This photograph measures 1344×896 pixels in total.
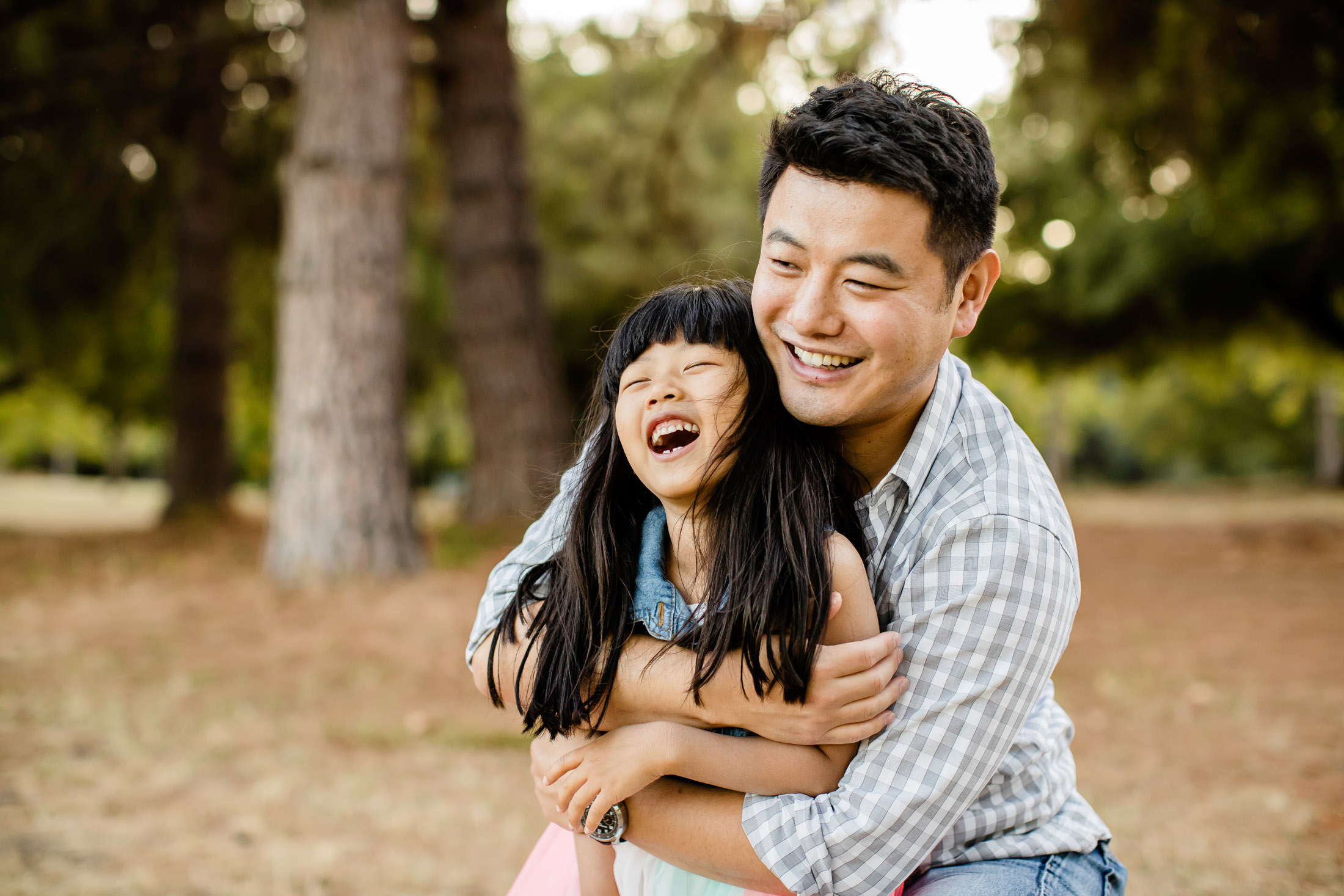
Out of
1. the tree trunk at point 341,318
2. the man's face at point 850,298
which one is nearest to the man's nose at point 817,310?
the man's face at point 850,298

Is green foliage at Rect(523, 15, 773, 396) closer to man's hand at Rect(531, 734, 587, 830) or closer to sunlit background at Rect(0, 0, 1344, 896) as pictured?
sunlit background at Rect(0, 0, 1344, 896)

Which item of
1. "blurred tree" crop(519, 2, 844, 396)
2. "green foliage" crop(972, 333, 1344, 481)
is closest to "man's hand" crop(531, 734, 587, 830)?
"blurred tree" crop(519, 2, 844, 396)

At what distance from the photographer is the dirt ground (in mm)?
3295

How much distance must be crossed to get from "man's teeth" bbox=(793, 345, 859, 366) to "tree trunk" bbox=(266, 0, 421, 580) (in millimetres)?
5354

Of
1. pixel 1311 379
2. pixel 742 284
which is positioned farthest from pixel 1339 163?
pixel 1311 379

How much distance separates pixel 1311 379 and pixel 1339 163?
48.3 feet

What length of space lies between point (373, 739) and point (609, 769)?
9.69 feet

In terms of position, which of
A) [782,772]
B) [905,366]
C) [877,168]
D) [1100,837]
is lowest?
[1100,837]

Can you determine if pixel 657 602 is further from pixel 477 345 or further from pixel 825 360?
pixel 477 345

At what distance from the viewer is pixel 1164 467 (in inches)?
1455

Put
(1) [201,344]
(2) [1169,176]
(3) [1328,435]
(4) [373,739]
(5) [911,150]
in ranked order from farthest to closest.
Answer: (3) [1328,435], (1) [201,344], (2) [1169,176], (4) [373,739], (5) [911,150]

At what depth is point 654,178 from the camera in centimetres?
1090

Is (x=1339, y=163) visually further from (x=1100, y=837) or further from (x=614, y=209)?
(x=1100, y=837)

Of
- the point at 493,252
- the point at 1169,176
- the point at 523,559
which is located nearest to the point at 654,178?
the point at 493,252
